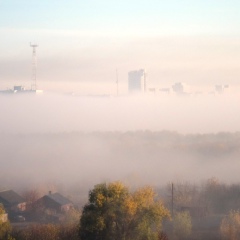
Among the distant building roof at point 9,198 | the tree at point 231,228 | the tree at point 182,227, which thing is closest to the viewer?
the tree at point 231,228

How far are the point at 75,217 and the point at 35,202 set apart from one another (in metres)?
9.81

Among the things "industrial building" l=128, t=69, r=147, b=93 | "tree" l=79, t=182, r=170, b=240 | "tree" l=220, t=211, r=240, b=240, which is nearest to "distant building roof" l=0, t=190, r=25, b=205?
"tree" l=220, t=211, r=240, b=240

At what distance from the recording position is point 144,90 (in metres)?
167

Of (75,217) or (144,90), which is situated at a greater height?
(144,90)

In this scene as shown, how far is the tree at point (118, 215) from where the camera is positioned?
79.1 ft

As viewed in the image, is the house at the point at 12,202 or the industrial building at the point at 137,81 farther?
the industrial building at the point at 137,81

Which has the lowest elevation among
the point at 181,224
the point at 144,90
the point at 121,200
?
the point at 181,224

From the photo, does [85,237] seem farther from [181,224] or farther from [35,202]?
[35,202]

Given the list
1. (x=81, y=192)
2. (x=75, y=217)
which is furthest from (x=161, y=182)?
(x=75, y=217)

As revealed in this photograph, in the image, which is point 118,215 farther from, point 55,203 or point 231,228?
point 55,203

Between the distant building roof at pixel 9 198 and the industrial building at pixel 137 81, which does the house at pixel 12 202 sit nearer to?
the distant building roof at pixel 9 198

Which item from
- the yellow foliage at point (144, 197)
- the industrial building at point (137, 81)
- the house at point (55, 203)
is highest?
the industrial building at point (137, 81)

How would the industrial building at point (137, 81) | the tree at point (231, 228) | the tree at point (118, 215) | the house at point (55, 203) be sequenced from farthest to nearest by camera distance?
1. the industrial building at point (137, 81)
2. the house at point (55, 203)
3. the tree at point (231, 228)
4. the tree at point (118, 215)

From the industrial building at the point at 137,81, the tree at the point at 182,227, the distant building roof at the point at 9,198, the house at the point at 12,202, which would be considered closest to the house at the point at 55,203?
the house at the point at 12,202
